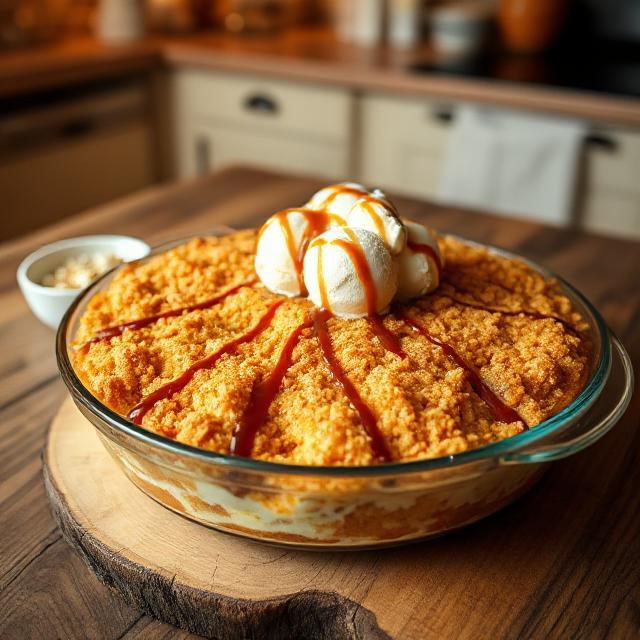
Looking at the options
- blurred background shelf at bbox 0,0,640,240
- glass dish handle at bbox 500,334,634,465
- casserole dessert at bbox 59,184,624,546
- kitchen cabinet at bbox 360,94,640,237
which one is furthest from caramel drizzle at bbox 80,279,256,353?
blurred background shelf at bbox 0,0,640,240

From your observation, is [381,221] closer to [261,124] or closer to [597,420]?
[597,420]

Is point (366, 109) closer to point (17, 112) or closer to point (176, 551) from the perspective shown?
point (17, 112)

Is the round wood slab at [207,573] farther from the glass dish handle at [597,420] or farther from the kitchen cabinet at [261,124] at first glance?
the kitchen cabinet at [261,124]

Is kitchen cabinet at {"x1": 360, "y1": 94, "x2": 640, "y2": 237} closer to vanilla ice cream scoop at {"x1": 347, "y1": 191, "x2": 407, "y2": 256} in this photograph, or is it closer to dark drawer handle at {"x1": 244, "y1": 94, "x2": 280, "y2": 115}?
dark drawer handle at {"x1": 244, "y1": 94, "x2": 280, "y2": 115}

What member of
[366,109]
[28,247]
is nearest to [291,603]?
[28,247]

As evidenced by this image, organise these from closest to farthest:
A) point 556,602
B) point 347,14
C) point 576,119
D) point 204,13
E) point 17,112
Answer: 1. point 556,602
2. point 576,119
3. point 17,112
4. point 347,14
5. point 204,13

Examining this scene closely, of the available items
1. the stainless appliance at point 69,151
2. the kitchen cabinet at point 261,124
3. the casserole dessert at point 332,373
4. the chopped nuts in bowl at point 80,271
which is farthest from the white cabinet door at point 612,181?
the stainless appliance at point 69,151

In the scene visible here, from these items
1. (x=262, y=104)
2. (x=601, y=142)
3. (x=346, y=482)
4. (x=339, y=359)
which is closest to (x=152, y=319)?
(x=339, y=359)
